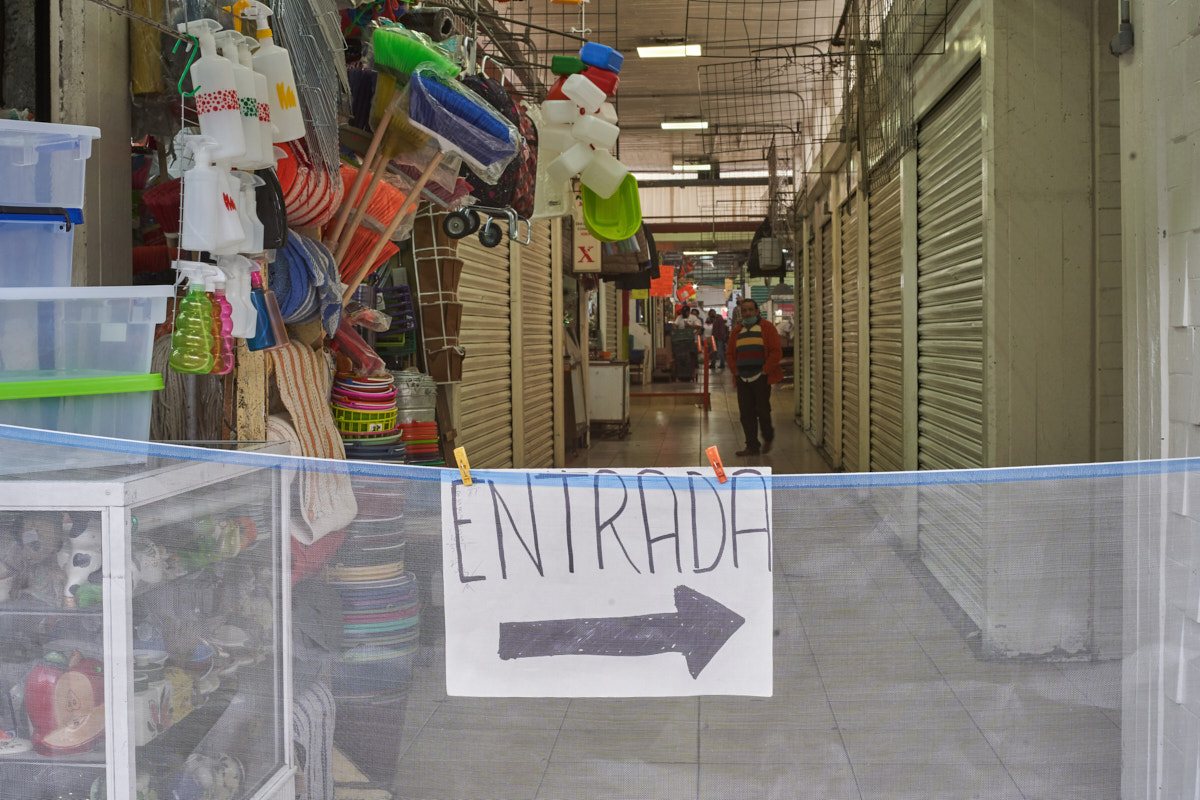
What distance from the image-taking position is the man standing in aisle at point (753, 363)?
10.8m

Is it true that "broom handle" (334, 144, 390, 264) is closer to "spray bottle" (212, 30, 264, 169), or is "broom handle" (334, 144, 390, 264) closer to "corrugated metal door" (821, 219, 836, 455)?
"spray bottle" (212, 30, 264, 169)

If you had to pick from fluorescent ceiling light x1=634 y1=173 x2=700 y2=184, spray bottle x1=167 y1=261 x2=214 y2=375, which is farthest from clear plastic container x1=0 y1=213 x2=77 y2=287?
fluorescent ceiling light x1=634 y1=173 x2=700 y2=184

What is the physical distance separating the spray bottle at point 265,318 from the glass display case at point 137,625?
2.26 feet

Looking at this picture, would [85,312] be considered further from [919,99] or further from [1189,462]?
[919,99]

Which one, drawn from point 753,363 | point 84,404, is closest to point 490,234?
point 84,404

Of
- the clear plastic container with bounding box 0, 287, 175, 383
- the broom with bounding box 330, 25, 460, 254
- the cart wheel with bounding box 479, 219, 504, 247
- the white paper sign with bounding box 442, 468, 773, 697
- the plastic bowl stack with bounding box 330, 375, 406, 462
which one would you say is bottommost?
the white paper sign with bounding box 442, 468, 773, 697

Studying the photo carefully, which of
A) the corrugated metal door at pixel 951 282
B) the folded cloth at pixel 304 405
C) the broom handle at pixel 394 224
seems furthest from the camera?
the corrugated metal door at pixel 951 282

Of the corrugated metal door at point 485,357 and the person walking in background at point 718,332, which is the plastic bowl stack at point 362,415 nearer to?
the corrugated metal door at point 485,357

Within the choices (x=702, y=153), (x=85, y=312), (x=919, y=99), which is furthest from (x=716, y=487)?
(x=702, y=153)

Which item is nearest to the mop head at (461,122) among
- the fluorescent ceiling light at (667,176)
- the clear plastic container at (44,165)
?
the clear plastic container at (44,165)

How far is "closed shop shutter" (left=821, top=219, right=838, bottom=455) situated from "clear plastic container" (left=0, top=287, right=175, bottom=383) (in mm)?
9036

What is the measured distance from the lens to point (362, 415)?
3232mm

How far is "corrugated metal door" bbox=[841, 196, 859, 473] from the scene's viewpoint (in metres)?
9.02

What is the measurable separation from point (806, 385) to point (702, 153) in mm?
5841
